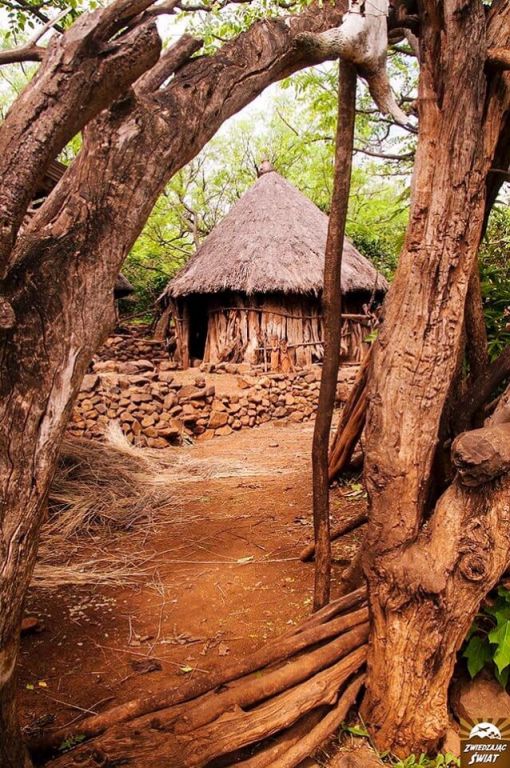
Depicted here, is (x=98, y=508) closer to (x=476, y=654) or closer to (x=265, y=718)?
(x=265, y=718)

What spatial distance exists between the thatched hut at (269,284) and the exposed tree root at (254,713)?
835 centimetres

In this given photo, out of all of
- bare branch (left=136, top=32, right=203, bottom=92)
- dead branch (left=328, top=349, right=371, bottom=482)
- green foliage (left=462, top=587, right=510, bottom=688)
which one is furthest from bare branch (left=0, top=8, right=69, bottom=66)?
green foliage (left=462, top=587, right=510, bottom=688)

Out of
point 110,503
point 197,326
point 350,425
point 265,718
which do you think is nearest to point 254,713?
point 265,718

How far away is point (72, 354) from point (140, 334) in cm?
1448

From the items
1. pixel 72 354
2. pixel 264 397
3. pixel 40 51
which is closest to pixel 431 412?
pixel 72 354

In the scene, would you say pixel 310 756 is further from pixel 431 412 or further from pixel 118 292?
pixel 118 292

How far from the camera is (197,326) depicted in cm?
1341

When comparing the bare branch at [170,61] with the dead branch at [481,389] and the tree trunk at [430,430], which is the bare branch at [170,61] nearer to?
the tree trunk at [430,430]

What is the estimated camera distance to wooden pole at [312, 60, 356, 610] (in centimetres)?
235

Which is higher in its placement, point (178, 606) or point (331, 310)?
point (331, 310)

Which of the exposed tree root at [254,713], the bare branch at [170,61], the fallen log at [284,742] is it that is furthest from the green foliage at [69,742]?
the bare branch at [170,61]

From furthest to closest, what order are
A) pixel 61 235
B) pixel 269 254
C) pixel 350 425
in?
pixel 269 254 < pixel 350 425 < pixel 61 235

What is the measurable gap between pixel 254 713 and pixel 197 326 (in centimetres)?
1191

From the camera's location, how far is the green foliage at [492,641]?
1995mm
